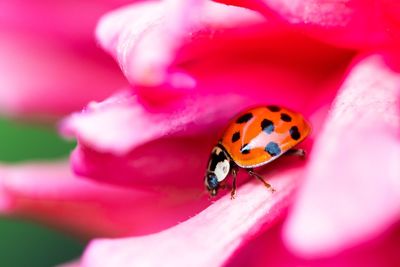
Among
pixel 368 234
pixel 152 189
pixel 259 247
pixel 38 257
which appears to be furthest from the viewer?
pixel 38 257

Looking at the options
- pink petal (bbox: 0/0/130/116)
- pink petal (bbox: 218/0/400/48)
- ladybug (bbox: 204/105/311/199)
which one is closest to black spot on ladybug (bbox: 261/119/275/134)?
ladybug (bbox: 204/105/311/199)

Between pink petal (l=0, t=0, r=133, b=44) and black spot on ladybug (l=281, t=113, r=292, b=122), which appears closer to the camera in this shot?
black spot on ladybug (l=281, t=113, r=292, b=122)

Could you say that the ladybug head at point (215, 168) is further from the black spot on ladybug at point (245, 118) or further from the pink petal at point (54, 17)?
the pink petal at point (54, 17)

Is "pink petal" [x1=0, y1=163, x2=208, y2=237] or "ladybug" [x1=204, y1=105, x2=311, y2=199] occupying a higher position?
"ladybug" [x1=204, y1=105, x2=311, y2=199]

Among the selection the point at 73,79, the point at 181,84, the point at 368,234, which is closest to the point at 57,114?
the point at 73,79

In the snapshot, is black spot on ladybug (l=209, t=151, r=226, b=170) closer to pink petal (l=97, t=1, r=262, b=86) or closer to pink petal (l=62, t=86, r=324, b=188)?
pink petal (l=62, t=86, r=324, b=188)

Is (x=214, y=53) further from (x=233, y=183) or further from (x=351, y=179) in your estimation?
(x=351, y=179)

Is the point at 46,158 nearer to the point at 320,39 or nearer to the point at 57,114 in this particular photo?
the point at 57,114
